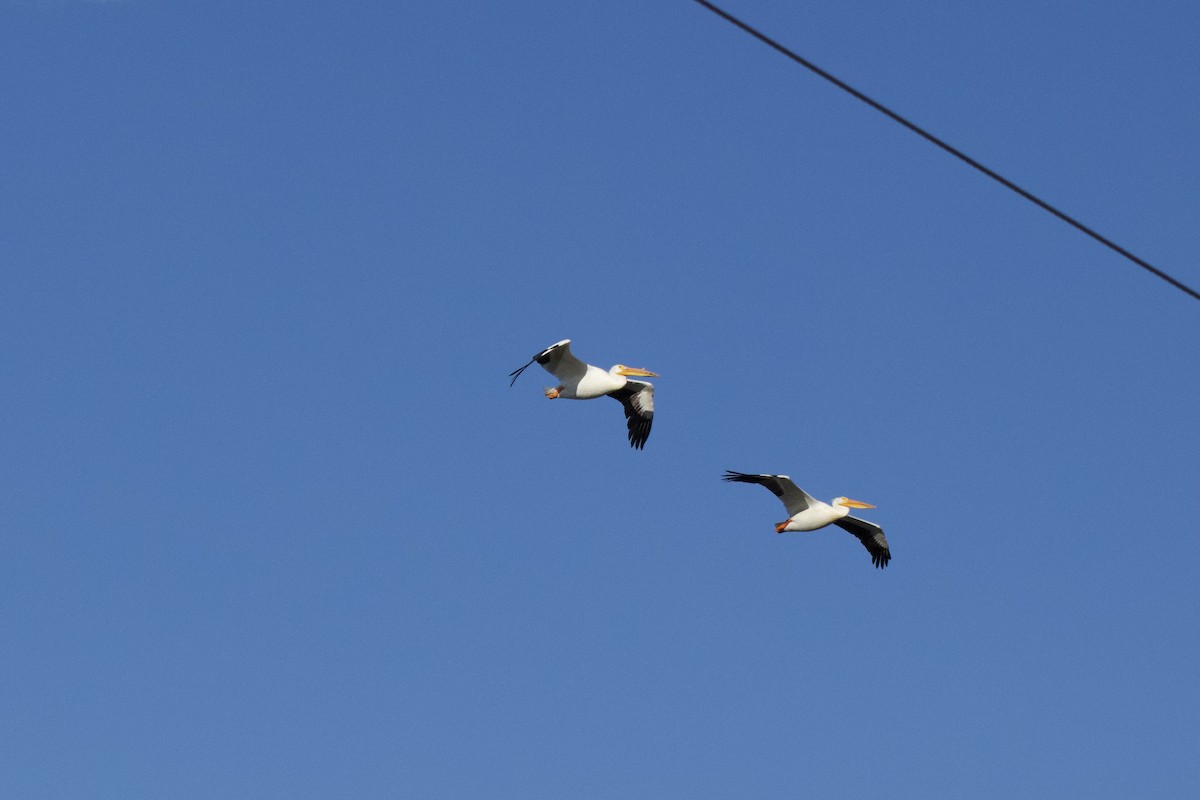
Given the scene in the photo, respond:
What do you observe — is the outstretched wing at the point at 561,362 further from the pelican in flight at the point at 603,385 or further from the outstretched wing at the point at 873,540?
the outstretched wing at the point at 873,540

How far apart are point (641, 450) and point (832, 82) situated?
19.5m

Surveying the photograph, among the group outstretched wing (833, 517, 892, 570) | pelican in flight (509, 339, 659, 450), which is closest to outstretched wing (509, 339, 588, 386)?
pelican in flight (509, 339, 659, 450)

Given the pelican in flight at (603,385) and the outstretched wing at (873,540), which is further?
the outstretched wing at (873,540)

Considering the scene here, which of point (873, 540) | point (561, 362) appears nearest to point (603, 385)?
point (561, 362)

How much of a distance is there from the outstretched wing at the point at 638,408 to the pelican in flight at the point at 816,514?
186cm

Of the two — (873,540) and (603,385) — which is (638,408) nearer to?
(603,385)

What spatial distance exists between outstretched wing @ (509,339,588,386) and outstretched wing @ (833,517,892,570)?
6.81 m

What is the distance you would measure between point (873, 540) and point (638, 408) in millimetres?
5813

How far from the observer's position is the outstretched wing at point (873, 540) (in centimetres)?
3105

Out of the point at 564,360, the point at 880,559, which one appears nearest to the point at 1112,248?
the point at 564,360

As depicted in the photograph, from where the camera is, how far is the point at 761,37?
916 centimetres

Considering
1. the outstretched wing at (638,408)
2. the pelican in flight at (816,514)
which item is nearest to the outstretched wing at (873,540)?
the pelican in flight at (816,514)

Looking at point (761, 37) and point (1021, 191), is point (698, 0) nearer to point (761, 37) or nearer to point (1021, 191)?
point (761, 37)

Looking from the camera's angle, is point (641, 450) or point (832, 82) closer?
point (832, 82)
